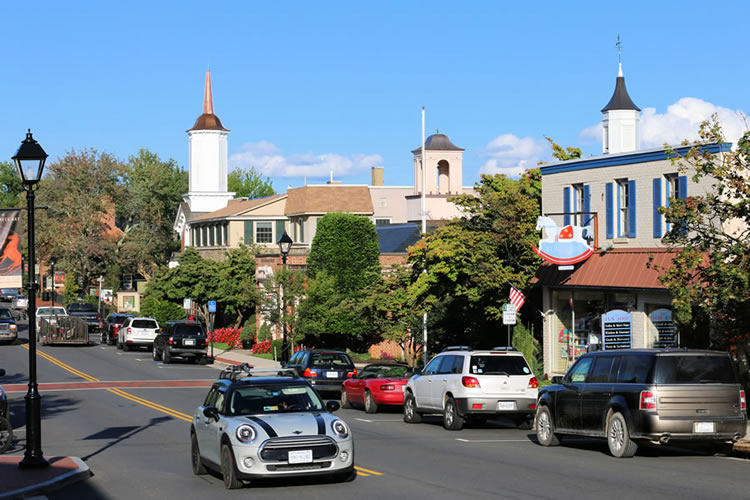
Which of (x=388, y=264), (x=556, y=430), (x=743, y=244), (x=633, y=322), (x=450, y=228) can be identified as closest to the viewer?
(x=556, y=430)

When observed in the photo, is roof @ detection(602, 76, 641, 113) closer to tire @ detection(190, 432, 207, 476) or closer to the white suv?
the white suv

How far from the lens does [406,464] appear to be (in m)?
16.5

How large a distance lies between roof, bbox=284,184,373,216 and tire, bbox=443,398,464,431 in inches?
1745

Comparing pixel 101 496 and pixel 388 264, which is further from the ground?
pixel 388 264

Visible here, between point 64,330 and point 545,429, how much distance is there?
142ft

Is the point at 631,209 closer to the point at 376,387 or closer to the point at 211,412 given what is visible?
the point at 376,387

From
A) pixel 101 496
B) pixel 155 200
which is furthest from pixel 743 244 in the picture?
pixel 155 200

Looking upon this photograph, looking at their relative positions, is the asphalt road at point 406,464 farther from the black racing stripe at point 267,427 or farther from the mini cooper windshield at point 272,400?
the mini cooper windshield at point 272,400

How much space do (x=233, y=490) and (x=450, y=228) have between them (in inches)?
923

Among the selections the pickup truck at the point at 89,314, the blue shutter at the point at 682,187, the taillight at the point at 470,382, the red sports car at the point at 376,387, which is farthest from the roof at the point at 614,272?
the pickup truck at the point at 89,314

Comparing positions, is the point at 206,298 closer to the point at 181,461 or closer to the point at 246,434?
the point at 181,461

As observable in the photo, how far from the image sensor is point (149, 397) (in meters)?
31.4

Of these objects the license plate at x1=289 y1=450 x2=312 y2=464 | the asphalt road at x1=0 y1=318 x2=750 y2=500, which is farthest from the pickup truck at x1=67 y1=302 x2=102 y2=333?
the license plate at x1=289 y1=450 x2=312 y2=464

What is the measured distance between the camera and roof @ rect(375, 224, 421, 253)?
59.0 m
